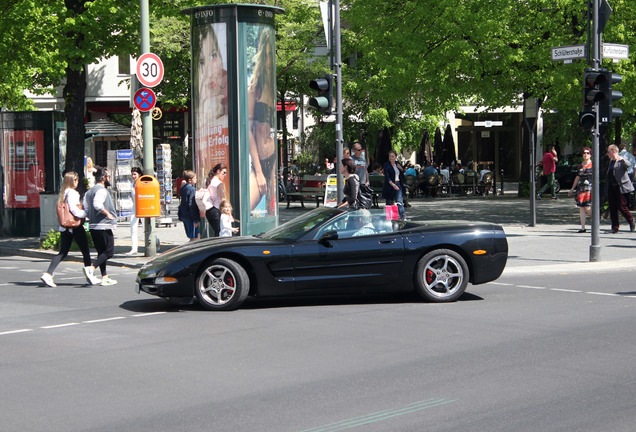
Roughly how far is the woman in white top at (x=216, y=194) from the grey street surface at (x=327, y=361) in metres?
3.28

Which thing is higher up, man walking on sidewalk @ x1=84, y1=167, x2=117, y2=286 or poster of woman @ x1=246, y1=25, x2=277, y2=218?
poster of woman @ x1=246, y1=25, x2=277, y2=218

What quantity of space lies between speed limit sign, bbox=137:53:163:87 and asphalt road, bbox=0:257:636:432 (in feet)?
18.4

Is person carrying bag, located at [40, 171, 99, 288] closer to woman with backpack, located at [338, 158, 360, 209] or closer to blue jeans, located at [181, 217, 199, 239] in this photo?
blue jeans, located at [181, 217, 199, 239]

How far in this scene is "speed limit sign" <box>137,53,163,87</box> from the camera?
15.8 meters

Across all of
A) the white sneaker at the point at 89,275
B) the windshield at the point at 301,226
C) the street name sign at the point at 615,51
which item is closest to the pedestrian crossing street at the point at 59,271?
the white sneaker at the point at 89,275

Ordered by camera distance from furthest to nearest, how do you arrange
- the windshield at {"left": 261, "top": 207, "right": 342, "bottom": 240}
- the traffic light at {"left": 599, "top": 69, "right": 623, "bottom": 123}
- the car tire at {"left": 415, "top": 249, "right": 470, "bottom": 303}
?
the traffic light at {"left": 599, "top": 69, "right": 623, "bottom": 123} → the windshield at {"left": 261, "top": 207, "right": 342, "bottom": 240} → the car tire at {"left": 415, "top": 249, "right": 470, "bottom": 303}

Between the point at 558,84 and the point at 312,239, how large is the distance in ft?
41.4

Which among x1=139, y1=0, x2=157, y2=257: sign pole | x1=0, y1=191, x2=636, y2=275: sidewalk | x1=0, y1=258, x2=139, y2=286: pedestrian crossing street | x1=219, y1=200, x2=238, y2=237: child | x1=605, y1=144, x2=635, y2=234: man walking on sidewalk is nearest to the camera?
x1=219, y1=200, x2=238, y2=237: child

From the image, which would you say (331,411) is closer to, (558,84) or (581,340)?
(581,340)

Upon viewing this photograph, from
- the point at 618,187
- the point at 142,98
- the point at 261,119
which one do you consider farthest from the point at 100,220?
the point at 618,187

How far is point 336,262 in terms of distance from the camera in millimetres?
10344

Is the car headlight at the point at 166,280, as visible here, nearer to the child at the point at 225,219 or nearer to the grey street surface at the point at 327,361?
the grey street surface at the point at 327,361

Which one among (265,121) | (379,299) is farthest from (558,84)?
(379,299)

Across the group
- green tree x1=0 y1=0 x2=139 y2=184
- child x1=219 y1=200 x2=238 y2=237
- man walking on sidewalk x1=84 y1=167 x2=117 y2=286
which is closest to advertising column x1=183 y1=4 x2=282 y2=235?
child x1=219 y1=200 x2=238 y2=237
